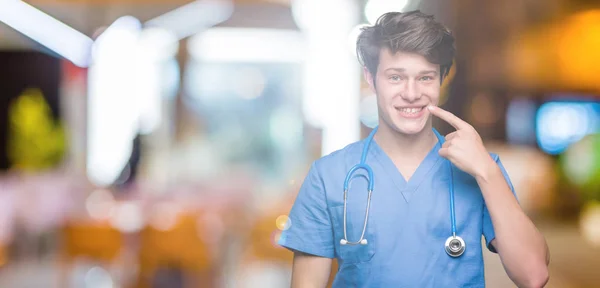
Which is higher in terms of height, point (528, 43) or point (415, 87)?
point (528, 43)

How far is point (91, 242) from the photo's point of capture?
4910mm

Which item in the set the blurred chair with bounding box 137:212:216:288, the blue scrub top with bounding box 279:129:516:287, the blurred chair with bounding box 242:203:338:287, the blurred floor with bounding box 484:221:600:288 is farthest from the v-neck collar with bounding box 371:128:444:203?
the blurred chair with bounding box 137:212:216:288

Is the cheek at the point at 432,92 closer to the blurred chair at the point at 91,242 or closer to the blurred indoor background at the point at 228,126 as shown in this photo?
the blurred indoor background at the point at 228,126

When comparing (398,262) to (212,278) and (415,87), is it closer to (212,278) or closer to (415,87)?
(415,87)

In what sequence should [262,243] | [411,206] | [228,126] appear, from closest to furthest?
[411,206] < [262,243] < [228,126]

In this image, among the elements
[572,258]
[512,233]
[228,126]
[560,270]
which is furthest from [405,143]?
[228,126]

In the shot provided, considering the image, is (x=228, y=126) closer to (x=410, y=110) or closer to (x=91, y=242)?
(x=91, y=242)

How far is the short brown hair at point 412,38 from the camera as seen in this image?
1461 mm

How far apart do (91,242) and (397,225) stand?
375 centimetres

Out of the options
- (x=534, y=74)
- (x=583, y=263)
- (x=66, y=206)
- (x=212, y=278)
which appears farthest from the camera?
(x=534, y=74)

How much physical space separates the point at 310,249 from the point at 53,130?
7972mm

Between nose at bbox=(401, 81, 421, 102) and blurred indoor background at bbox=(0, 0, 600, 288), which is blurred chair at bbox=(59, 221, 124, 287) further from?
nose at bbox=(401, 81, 421, 102)

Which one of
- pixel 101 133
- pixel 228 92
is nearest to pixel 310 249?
pixel 101 133

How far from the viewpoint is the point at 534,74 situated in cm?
868
